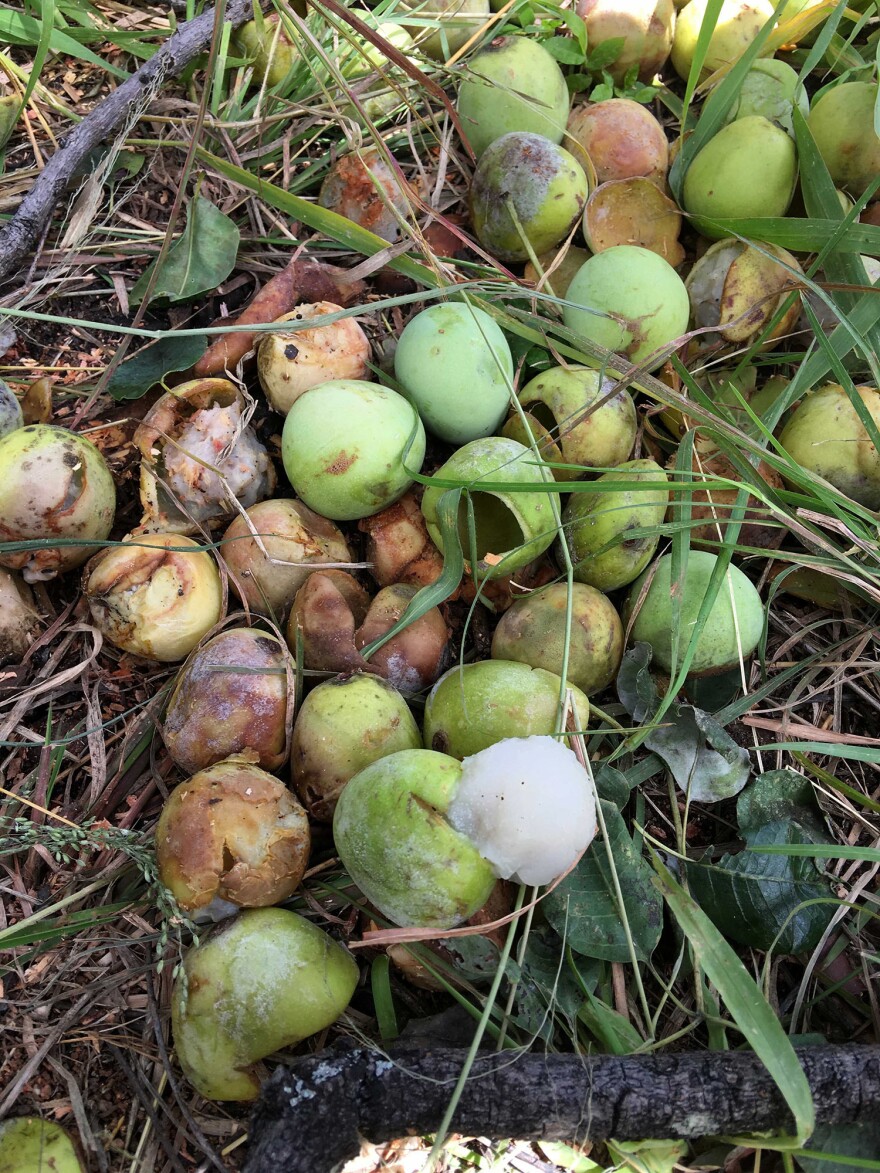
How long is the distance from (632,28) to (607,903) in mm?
2570

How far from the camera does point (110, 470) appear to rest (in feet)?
6.95

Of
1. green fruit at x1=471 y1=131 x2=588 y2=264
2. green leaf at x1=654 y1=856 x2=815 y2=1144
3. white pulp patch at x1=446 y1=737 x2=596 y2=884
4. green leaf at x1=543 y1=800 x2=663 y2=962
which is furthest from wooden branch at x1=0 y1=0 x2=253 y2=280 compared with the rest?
green leaf at x1=654 y1=856 x2=815 y2=1144

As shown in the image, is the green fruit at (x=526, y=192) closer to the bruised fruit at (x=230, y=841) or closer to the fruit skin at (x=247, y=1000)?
the bruised fruit at (x=230, y=841)

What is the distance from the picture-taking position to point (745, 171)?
2303 millimetres

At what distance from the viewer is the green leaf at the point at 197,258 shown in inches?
88.7

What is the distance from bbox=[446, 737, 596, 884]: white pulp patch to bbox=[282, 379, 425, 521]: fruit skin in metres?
0.73

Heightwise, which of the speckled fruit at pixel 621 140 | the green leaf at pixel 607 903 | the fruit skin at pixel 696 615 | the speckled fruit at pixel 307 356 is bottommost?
the green leaf at pixel 607 903

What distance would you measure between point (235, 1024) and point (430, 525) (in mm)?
1126

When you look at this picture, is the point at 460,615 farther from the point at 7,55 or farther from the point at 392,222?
the point at 7,55

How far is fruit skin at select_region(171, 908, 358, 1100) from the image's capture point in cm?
151

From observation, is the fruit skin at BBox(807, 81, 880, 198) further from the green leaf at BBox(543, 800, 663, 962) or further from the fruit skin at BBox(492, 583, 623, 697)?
the green leaf at BBox(543, 800, 663, 962)

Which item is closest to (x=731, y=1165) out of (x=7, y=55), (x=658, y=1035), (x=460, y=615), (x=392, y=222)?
(x=658, y=1035)

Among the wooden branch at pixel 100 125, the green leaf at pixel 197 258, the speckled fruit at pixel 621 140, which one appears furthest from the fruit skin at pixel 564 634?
the wooden branch at pixel 100 125

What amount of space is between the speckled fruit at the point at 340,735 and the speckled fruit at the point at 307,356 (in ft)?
2.61
